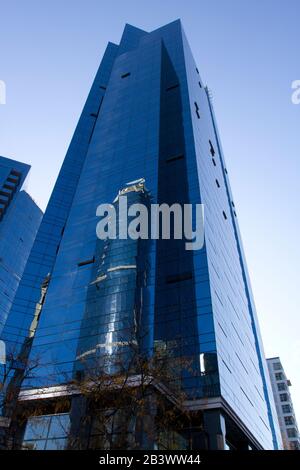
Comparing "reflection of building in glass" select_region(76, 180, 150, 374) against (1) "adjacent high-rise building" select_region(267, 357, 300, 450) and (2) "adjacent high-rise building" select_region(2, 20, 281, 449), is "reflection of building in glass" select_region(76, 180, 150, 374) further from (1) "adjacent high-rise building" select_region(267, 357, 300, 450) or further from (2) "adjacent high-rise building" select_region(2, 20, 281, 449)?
(1) "adjacent high-rise building" select_region(267, 357, 300, 450)

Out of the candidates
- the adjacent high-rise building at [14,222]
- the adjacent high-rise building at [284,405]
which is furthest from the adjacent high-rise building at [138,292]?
the adjacent high-rise building at [14,222]

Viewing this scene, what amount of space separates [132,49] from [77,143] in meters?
39.4

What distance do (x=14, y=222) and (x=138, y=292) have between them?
7563 cm

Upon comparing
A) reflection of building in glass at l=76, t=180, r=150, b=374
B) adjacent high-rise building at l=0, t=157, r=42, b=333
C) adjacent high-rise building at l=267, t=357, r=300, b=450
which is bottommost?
reflection of building in glass at l=76, t=180, r=150, b=374

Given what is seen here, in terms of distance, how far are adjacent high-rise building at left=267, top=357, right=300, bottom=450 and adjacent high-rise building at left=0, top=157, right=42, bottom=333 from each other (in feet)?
249

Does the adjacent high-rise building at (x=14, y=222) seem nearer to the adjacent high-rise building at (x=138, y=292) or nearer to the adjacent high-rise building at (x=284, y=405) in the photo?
the adjacent high-rise building at (x=138, y=292)

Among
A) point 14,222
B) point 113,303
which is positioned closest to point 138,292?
point 113,303

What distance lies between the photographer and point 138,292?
42312 mm

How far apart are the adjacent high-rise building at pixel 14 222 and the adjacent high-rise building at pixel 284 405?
75.8m

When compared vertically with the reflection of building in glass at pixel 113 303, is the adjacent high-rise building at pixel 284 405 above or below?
above

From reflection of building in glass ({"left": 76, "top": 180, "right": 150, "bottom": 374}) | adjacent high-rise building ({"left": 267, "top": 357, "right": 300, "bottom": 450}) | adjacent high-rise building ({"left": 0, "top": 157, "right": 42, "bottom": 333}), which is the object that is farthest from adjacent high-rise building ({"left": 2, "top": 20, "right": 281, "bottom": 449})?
adjacent high-rise building ({"left": 0, "top": 157, "right": 42, "bottom": 333})

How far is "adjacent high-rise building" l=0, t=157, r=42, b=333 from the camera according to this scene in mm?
99681

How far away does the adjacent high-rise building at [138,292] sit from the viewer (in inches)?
1334
